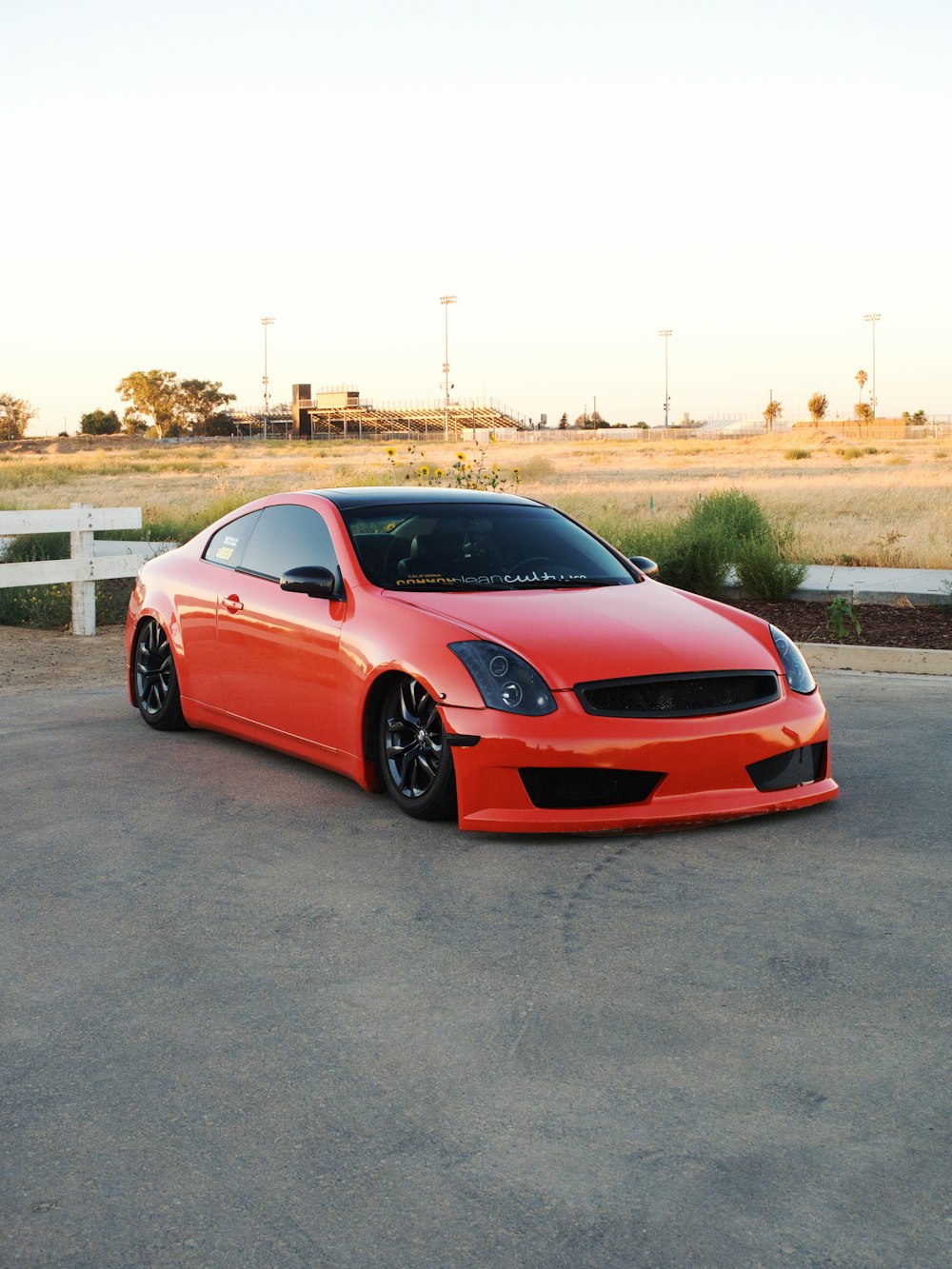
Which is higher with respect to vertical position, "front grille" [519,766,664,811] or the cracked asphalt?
"front grille" [519,766,664,811]

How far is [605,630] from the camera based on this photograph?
672 cm

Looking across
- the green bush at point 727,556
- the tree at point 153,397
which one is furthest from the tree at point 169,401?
the green bush at point 727,556

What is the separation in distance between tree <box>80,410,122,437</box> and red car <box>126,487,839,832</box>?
142792mm

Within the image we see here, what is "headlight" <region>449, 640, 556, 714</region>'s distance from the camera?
6285mm

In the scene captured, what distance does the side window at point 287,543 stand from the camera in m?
7.78

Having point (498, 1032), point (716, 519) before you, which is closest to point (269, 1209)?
point (498, 1032)

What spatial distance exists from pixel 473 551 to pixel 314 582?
0.88 meters

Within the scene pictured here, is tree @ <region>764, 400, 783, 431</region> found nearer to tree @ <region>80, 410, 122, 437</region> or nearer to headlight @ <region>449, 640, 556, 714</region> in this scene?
tree @ <region>80, 410, 122, 437</region>

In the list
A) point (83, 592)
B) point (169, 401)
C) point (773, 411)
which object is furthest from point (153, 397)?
point (83, 592)

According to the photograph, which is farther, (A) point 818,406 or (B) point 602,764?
(A) point 818,406

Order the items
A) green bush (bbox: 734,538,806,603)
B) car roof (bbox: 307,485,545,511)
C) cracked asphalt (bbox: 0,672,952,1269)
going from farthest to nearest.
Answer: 1. green bush (bbox: 734,538,806,603)
2. car roof (bbox: 307,485,545,511)
3. cracked asphalt (bbox: 0,672,952,1269)

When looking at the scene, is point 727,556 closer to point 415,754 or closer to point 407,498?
point 407,498

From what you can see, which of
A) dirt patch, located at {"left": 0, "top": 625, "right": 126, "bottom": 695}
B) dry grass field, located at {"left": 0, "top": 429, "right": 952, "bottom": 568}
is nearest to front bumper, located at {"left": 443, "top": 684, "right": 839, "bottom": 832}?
dirt patch, located at {"left": 0, "top": 625, "right": 126, "bottom": 695}

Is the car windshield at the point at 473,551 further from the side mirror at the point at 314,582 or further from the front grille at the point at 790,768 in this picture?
the front grille at the point at 790,768
